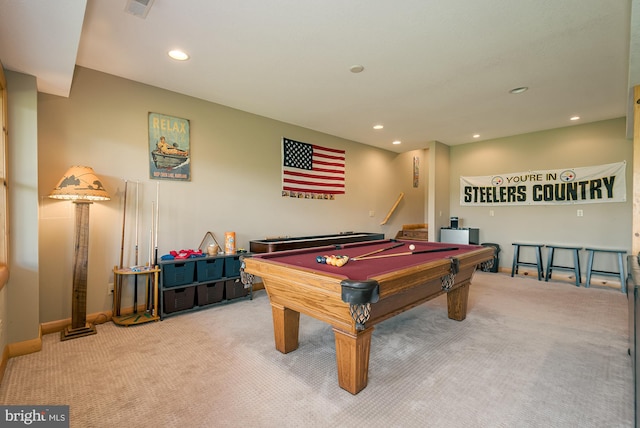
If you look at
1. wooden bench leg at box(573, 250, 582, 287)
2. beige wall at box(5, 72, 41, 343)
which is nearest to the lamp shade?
beige wall at box(5, 72, 41, 343)

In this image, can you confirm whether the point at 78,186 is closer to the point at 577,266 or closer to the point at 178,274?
the point at 178,274

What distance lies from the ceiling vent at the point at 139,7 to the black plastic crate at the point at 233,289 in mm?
2840

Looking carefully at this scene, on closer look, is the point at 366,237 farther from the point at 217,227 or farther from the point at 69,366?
the point at 69,366

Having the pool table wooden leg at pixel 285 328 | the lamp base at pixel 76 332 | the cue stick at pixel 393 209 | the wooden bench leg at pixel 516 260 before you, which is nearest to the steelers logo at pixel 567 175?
the wooden bench leg at pixel 516 260

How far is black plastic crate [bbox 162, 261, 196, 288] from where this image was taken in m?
3.20

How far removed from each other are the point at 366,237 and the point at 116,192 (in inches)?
148

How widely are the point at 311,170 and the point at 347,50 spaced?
8.76ft

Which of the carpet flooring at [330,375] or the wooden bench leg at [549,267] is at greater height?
the wooden bench leg at [549,267]

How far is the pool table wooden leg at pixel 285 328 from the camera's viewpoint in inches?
94.0

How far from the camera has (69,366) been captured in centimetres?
219

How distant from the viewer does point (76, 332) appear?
2725 mm

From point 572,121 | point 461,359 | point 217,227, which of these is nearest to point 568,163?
point 572,121

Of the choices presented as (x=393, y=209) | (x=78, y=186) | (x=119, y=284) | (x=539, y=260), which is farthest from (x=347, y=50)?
(x=539, y=260)

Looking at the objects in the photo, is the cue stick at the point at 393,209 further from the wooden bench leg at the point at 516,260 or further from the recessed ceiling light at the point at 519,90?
the recessed ceiling light at the point at 519,90
